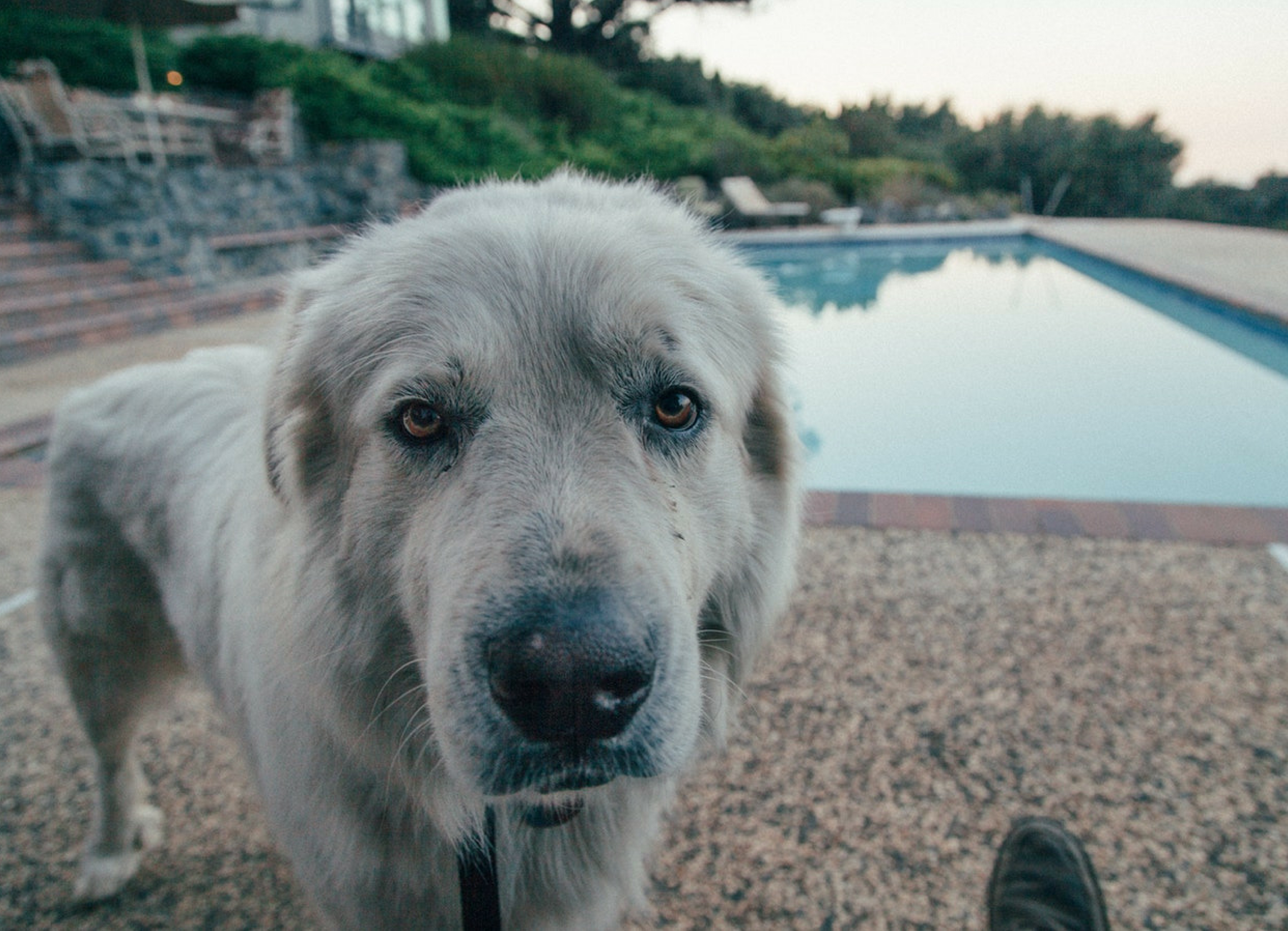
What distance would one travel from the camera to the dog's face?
1.13 metres

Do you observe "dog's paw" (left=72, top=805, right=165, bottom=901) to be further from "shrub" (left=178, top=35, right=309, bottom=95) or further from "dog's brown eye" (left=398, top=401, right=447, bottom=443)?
"shrub" (left=178, top=35, right=309, bottom=95)

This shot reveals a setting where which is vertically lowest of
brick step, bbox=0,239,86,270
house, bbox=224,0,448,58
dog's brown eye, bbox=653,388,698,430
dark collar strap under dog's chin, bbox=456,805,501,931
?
brick step, bbox=0,239,86,270

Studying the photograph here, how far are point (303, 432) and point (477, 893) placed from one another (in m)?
1.04

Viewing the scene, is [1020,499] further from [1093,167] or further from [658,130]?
[1093,167]

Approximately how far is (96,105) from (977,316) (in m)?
14.0

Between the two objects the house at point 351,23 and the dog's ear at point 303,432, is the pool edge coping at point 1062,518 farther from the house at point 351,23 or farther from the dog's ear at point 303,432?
the house at point 351,23

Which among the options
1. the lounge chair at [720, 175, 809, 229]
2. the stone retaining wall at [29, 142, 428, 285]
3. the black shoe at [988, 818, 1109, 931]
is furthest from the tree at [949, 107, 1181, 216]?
the black shoe at [988, 818, 1109, 931]

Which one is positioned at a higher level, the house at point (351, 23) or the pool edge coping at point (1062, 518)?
the house at point (351, 23)

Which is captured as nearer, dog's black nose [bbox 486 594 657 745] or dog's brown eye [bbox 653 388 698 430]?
dog's black nose [bbox 486 594 657 745]

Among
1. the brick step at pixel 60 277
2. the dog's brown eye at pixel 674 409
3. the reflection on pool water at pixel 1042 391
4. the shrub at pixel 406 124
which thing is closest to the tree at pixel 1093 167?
the reflection on pool water at pixel 1042 391

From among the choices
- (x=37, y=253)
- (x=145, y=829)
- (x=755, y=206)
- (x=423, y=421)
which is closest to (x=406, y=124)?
(x=37, y=253)

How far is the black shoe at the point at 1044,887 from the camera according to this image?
2006 mm

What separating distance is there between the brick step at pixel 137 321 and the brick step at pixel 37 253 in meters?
1.26

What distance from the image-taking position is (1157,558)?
3674 mm
